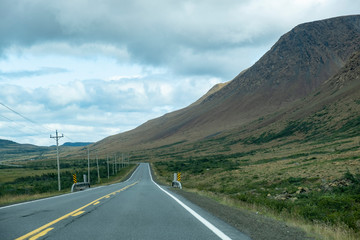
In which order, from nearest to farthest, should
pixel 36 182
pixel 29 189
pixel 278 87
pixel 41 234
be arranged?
pixel 41 234 < pixel 29 189 < pixel 36 182 < pixel 278 87

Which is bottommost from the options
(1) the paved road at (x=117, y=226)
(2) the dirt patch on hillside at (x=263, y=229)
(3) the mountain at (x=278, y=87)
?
(2) the dirt patch on hillside at (x=263, y=229)

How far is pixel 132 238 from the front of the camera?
679 cm

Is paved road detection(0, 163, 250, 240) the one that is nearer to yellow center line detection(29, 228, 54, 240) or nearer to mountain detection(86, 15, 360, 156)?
yellow center line detection(29, 228, 54, 240)

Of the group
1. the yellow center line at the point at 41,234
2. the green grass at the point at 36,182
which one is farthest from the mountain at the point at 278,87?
the yellow center line at the point at 41,234

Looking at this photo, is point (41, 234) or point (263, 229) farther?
point (263, 229)

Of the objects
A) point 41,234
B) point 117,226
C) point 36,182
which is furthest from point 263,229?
point 36,182

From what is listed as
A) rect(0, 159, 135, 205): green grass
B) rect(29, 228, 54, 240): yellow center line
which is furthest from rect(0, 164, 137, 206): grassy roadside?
rect(29, 228, 54, 240): yellow center line

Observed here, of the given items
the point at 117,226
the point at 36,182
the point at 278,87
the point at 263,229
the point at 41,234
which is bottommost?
the point at 263,229

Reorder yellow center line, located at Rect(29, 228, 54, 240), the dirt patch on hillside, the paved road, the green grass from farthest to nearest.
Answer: the green grass → the dirt patch on hillside → the paved road → yellow center line, located at Rect(29, 228, 54, 240)

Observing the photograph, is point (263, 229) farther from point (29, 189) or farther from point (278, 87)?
point (278, 87)

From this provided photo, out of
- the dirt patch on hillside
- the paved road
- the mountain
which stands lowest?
the dirt patch on hillside

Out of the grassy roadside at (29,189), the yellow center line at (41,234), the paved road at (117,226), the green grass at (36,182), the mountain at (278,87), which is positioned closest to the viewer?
the yellow center line at (41,234)

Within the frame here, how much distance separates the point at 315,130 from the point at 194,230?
96053 mm

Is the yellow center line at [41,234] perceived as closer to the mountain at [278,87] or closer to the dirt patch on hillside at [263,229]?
the dirt patch on hillside at [263,229]
